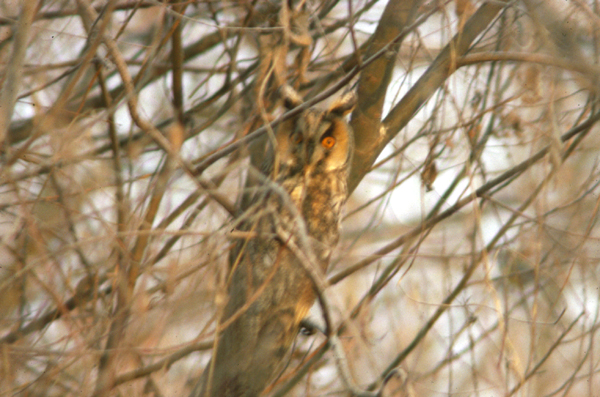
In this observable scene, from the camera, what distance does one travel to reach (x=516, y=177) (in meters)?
2.53

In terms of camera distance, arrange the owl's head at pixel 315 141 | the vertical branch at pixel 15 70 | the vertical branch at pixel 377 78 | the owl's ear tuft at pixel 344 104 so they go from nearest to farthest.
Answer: the vertical branch at pixel 15 70
the vertical branch at pixel 377 78
the owl's ear tuft at pixel 344 104
the owl's head at pixel 315 141

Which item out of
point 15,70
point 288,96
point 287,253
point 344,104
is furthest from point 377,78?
point 15,70

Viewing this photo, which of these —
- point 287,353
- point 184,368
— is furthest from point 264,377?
point 184,368

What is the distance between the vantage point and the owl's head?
8.73 ft

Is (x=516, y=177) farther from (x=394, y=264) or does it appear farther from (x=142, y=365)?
(x=142, y=365)

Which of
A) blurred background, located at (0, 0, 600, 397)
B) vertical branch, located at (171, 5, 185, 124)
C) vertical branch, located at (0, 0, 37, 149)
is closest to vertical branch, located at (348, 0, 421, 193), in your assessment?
blurred background, located at (0, 0, 600, 397)

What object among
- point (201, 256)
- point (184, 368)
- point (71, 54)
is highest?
point (71, 54)

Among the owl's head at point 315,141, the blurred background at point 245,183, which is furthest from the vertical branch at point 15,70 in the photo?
the owl's head at point 315,141

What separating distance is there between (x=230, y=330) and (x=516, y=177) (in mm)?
1436

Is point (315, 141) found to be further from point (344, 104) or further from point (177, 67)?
point (177, 67)

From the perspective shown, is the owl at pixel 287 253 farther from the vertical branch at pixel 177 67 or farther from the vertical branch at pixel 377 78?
the vertical branch at pixel 177 67

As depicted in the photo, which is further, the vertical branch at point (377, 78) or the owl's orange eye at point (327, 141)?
the owl's orange eye at point (327, 141)

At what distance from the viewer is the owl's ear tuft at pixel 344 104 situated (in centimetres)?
251

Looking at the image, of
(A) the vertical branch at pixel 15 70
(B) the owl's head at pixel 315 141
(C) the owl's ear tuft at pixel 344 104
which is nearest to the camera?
(A) the vertical branch at pixel 15 70
